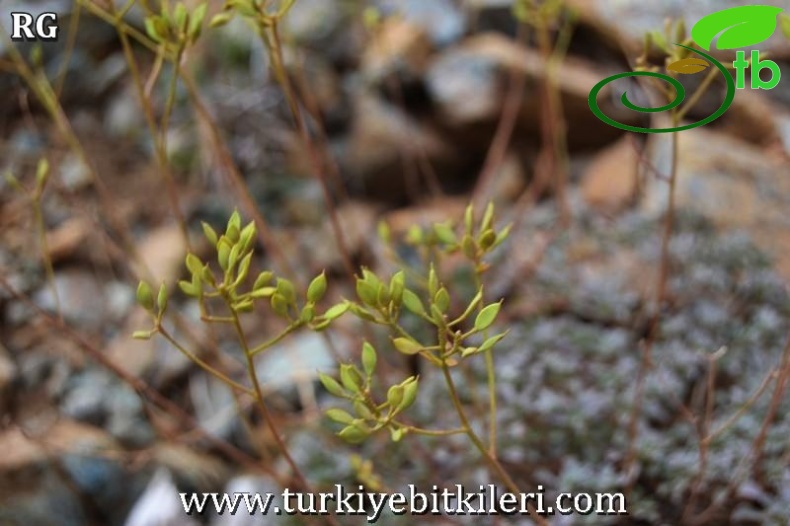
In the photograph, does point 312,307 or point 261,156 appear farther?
point 261,156

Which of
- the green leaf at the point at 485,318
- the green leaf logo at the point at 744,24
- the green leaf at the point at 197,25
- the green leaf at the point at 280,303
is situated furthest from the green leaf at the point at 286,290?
the green leaf logo at the point at 744,24

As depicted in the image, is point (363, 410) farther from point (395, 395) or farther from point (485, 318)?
point (485, 318)

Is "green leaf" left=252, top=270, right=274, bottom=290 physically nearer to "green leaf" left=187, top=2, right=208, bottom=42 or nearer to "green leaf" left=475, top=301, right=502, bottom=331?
"green leaf" left=475, top=301, right=502, bottom=331

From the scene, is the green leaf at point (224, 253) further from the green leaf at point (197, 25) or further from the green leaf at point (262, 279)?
the green leaf at point (197, 25)

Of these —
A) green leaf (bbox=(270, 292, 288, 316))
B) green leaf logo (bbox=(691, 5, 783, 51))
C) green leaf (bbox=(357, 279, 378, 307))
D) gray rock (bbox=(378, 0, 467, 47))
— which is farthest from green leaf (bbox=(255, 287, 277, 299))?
gray rock (bbox=(378, 0, 467, 47))

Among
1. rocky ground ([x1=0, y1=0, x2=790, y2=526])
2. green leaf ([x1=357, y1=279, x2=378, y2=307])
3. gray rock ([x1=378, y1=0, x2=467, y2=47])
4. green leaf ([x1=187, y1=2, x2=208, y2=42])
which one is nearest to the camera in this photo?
green leaf ([x1=357, y1=279, x2=378, y2=307])

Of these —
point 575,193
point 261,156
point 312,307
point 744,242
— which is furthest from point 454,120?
point 312,307

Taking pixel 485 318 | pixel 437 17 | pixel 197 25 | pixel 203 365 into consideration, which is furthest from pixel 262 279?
pixel 437 17

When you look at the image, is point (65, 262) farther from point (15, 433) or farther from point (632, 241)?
point (632, 241)
